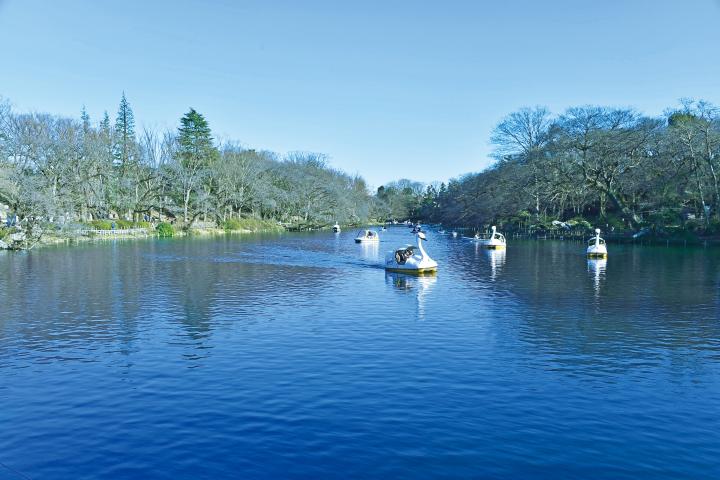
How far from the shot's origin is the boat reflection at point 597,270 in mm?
35125

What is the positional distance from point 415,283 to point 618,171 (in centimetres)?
5959

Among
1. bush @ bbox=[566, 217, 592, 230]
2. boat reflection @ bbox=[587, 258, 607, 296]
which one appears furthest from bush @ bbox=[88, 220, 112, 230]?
bush @ bbox=[566, 217, 592, 230]

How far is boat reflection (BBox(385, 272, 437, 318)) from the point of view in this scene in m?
30.8

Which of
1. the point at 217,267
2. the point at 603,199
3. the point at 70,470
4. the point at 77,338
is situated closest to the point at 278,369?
the point at 70,470

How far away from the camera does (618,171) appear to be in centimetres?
8212

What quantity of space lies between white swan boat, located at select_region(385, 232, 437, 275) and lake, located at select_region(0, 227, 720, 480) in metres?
7.30

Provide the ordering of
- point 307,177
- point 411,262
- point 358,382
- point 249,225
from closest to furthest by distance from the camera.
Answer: point 358,382
point 411,262
point 249,225
point 307,177

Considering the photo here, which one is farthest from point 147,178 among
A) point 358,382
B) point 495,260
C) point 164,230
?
point 358,382

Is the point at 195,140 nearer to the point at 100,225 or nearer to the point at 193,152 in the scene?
the point at 193,152

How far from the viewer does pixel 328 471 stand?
10.4 m

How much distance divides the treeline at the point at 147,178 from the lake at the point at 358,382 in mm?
41621

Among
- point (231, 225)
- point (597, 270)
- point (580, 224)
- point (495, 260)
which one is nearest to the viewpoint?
point (597, 270)

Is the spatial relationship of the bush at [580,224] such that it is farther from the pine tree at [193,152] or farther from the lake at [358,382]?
the pine tree at [193,152]

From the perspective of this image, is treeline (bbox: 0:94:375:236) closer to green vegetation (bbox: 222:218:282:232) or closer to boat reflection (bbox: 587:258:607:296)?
green vegetation (bbox: 222:218:282:232)
